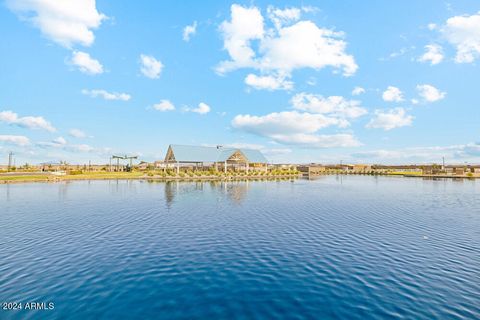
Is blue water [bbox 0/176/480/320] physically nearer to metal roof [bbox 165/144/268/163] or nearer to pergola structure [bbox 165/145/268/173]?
metal roof [bbox 165/144/268/163]

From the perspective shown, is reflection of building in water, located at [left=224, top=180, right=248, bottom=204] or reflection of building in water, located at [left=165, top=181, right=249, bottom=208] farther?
reflection of building in water, located at [left=224, top=180, right=248, bottom=204]

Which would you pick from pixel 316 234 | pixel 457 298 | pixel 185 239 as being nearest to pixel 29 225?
pixel 185 239

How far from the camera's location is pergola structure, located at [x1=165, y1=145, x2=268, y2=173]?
80812 millimetres

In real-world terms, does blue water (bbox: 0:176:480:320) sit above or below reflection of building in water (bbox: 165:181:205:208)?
below

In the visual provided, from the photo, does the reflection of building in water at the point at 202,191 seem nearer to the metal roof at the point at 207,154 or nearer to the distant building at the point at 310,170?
the metal roof at the point at 207,154

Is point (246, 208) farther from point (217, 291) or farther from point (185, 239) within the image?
point (217, 291)

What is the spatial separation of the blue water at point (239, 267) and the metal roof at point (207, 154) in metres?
58.5

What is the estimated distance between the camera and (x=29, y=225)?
63.2 ft

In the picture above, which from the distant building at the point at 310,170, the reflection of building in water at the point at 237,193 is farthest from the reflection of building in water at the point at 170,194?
the distant building at the point at 310,170

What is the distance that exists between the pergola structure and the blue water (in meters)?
58.7

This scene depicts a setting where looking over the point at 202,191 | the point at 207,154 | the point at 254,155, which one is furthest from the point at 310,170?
the point at 202,191

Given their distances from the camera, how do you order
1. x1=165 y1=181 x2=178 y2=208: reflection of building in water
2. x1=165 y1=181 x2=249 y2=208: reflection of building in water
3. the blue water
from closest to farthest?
1. the blue water
2. x1=165 y1=181 x2=178 y2=208: reflection of building in water
3. x1=165 y1=181 x2=249 y2=208: reflection of building in water

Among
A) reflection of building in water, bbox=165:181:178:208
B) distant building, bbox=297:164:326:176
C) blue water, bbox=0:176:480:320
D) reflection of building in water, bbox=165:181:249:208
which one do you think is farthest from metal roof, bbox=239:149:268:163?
blue water, bbox=0:176:480:320

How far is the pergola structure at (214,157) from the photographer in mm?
80812
